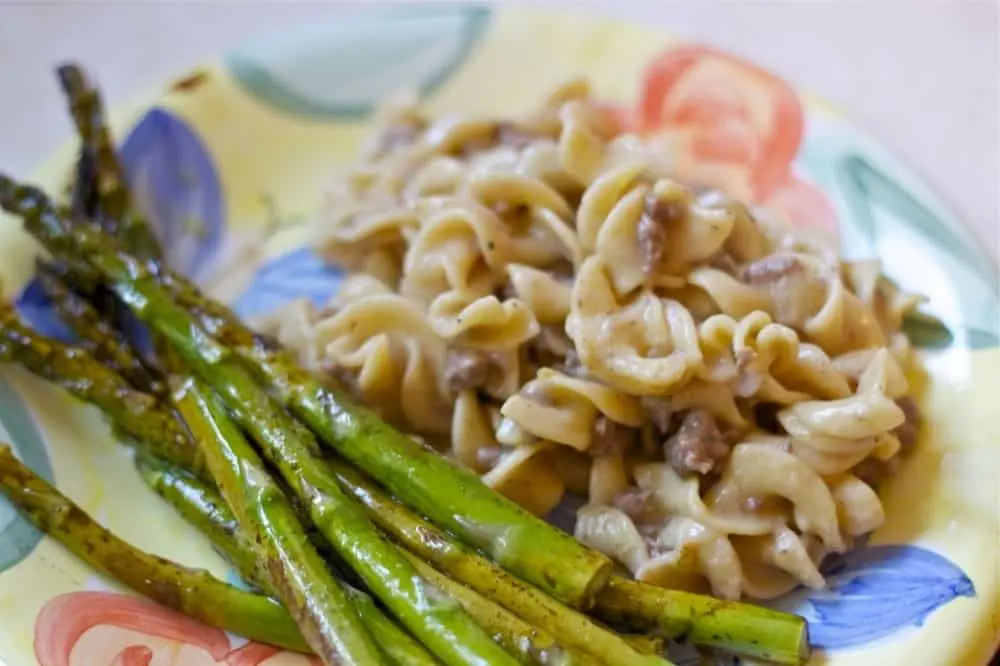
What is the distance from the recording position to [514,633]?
206 centimetres

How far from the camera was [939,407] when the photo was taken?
105 inches

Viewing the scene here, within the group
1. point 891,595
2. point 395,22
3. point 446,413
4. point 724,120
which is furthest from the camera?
point 395,22

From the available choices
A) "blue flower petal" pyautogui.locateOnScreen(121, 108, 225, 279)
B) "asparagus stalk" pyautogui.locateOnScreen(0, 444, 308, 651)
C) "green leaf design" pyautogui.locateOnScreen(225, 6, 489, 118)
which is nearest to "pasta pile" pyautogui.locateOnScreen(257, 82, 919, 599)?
"blue flower petal" pyautogui.locateOnScreen(121, 108, 225, 279)

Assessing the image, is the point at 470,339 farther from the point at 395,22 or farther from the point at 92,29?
the point at 92,29

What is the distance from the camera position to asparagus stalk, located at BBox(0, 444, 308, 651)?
90.4 inches

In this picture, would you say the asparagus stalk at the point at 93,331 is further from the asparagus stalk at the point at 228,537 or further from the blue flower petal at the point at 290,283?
the blue flower petal at the point at 290,283

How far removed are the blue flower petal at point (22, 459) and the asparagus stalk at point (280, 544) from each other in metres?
0.44

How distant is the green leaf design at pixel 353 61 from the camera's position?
3.74 m

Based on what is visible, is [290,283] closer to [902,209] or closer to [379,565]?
[379,565]

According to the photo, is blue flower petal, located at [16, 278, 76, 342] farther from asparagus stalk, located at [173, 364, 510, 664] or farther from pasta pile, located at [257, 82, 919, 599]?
asparagus stalk, located at [173, 364, 510, 664]

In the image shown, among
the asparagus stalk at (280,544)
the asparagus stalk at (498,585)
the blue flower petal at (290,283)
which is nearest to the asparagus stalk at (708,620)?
the asparagus stalk at (498,585)

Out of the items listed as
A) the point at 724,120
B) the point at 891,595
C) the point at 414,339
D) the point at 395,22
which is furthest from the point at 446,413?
the point at 395,22

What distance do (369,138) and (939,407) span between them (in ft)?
6.86

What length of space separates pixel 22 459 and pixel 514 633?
4.75 feet
